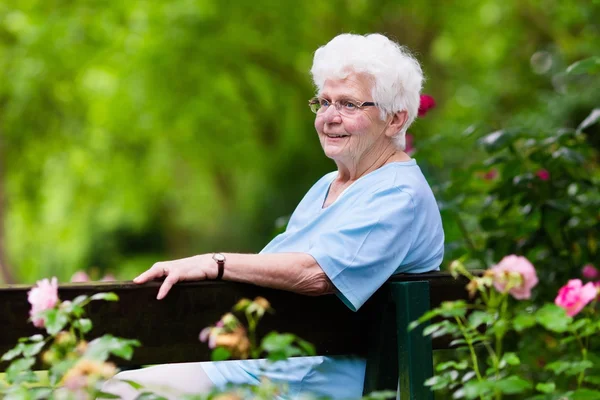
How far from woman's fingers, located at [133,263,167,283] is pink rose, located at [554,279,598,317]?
38.1 inches

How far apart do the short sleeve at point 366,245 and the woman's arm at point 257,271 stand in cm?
4

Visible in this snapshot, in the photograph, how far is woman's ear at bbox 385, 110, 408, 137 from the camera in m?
3.12

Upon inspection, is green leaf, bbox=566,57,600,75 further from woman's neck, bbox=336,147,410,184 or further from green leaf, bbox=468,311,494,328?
green leaf, bbox=468,311,494,328

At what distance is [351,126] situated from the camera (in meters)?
3.07

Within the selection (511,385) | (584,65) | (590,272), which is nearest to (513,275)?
(511,385)

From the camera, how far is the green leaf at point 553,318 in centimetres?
230

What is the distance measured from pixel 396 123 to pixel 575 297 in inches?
32.1

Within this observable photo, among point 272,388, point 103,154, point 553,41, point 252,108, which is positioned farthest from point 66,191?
point 272,388

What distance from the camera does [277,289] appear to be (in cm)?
258

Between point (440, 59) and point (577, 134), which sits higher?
point (440, 59)

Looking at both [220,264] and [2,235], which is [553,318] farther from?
[2,235]

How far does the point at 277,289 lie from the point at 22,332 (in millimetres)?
621

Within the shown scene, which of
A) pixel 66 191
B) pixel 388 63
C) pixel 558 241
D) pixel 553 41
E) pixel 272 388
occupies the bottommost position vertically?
pixel 272 388

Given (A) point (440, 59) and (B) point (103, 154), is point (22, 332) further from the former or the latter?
(A) point (440, 59)
